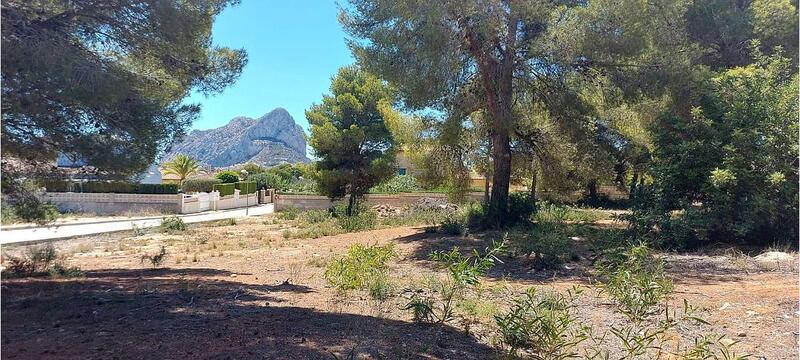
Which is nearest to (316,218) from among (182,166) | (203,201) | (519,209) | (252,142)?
(519,209)

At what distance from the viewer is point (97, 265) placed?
10.2 m

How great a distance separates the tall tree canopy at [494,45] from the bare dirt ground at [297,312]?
4.92 m

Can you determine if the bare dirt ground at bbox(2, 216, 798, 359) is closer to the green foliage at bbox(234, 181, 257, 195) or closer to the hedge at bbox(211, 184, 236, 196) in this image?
the hedge at bbox(211, 184, 236, 196)

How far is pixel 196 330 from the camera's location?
4.41m

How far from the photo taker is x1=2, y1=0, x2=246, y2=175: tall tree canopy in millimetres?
5613

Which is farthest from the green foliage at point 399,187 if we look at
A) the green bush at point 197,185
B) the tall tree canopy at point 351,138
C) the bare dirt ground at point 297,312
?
the bare dirt ground at point 297,312

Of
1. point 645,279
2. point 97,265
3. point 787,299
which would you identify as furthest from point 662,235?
point 97,265

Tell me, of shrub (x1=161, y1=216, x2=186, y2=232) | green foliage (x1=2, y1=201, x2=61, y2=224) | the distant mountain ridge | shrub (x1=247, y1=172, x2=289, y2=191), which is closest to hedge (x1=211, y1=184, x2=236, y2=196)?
shrub (x1=247, y1=172, x2=289, y2=191)

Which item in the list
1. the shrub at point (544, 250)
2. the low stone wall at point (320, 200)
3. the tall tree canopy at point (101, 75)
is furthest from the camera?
the low stone wall at point (320, 200)

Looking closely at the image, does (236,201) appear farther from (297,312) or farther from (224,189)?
(297,312)

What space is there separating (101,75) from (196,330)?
3541 millimetres

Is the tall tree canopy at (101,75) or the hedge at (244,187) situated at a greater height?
the tall tree canopy at (101,75)

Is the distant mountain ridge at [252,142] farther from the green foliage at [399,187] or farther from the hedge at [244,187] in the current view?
the green foliage at [399,187]

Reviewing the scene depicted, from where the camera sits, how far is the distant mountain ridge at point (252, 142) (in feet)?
485
